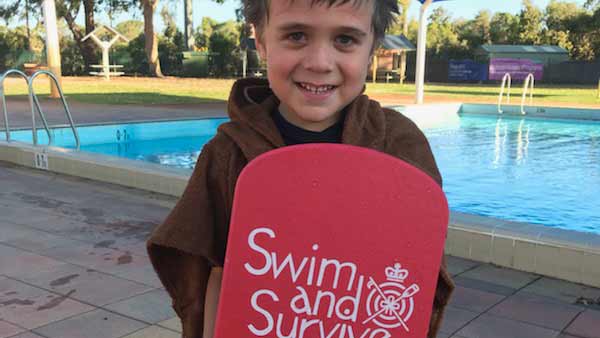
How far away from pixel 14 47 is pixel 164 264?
3891cm

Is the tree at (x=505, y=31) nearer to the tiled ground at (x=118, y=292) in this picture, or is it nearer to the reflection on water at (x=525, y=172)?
the reflection on water at (x=525, y=172)

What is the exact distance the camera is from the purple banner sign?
27469 mm

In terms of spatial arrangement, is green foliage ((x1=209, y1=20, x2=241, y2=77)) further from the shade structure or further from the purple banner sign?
the purple banner sign

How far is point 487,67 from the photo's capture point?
29125mm

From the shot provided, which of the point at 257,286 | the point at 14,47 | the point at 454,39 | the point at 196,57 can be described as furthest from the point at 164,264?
the point at 14,47

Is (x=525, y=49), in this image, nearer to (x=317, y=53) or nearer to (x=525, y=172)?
(x=525, y=172)

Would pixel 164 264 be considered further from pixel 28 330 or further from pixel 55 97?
pixel 55 97

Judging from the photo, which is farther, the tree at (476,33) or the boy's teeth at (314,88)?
the tree at (476,33)

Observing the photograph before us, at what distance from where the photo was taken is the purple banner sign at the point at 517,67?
2747 cm

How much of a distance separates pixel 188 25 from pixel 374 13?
30885mm

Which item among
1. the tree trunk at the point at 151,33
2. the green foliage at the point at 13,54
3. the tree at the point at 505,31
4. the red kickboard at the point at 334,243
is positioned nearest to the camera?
the red kickboard at the point at 334,243

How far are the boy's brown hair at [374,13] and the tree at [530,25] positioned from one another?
3445cm

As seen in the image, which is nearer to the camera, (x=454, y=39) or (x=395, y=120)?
(x=395, y=120)

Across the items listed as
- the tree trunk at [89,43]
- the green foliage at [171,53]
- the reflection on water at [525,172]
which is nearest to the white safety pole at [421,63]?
the reflection on water at [525,172]
